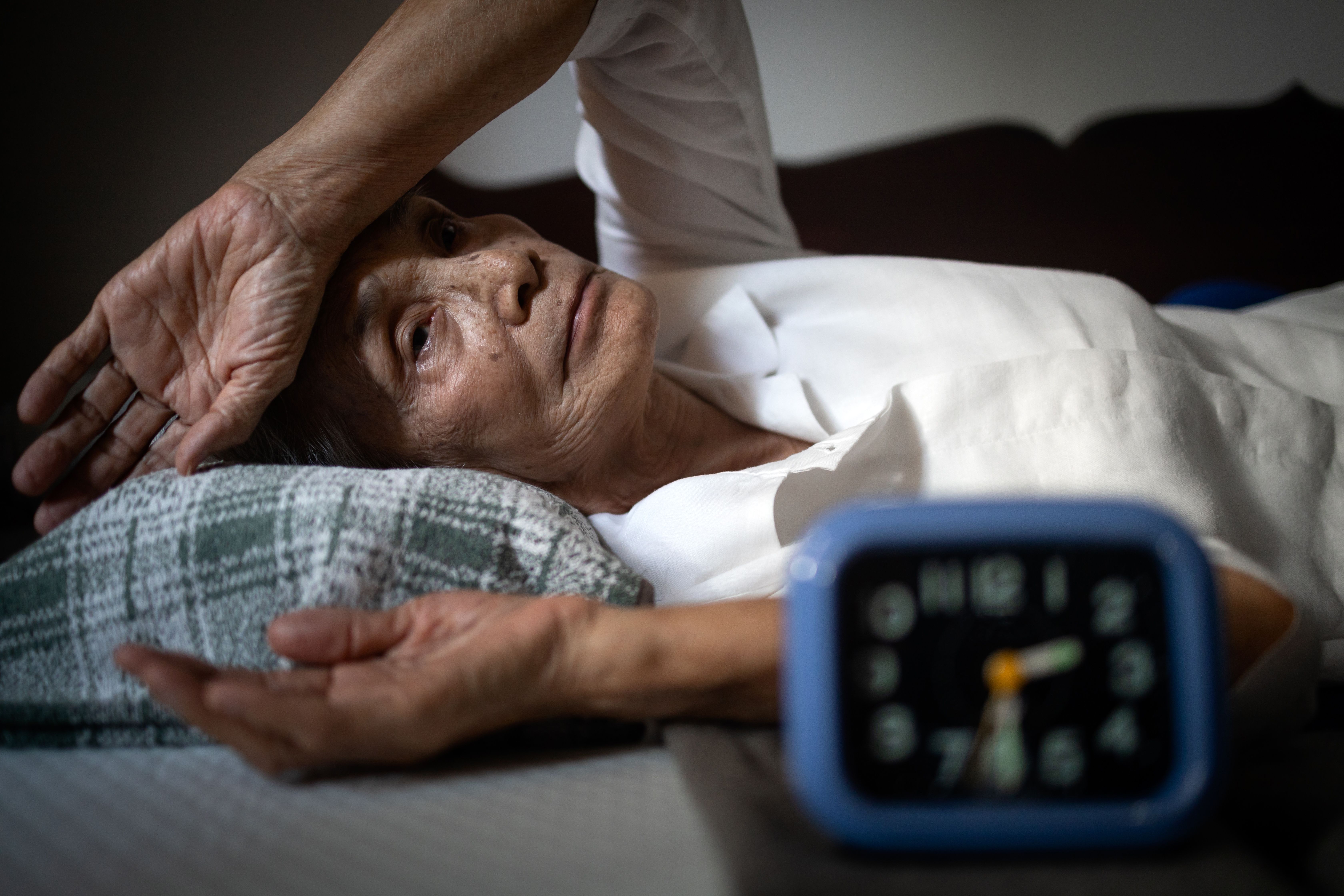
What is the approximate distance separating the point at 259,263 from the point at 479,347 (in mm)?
217

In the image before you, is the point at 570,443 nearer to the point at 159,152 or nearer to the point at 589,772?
the point at 589,772

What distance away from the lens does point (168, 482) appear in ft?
2.09

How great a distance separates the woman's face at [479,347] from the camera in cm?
82

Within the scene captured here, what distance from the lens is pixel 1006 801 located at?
0.32 m

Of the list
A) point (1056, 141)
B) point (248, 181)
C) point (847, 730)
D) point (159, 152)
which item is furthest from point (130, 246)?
point (1056, 141)

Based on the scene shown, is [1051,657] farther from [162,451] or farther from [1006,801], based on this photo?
[162,451]

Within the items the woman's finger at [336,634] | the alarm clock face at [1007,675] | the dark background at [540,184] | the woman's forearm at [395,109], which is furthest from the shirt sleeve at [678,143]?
the alarm clock face at [1007,675]

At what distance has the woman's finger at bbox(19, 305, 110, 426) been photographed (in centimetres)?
73

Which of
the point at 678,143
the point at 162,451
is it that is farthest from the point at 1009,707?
the point at 678,143

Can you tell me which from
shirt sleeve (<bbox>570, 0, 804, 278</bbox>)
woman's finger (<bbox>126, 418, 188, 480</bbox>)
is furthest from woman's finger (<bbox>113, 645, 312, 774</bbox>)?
shirt sleeve (<bbox>570, 0, 804, 278</bbox>)

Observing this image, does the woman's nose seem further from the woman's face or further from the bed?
the bed

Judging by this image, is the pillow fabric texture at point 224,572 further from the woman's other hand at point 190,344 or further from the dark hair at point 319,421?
the dark hair at point 319,421

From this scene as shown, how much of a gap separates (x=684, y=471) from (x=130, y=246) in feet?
3.81

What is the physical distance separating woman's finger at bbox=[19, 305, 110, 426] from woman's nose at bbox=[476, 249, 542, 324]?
36cm
